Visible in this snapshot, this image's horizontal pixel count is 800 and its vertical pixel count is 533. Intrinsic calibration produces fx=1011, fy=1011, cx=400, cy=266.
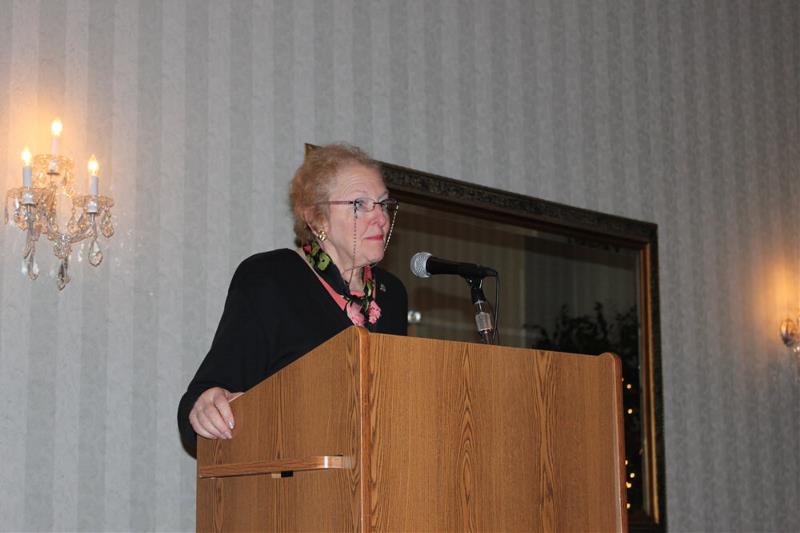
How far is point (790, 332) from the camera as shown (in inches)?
206

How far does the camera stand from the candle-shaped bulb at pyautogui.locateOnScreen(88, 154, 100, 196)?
2891 mm

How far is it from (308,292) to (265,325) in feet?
0.45


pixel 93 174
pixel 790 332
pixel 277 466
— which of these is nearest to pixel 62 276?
pixel 93 174

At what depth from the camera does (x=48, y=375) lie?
2.84 meters

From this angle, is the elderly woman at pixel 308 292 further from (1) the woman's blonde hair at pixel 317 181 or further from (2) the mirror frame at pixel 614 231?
(2) the mirror frame at pixel 614 231

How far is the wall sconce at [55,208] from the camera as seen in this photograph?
282 cm

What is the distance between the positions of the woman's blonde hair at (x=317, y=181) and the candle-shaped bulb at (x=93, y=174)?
0.63 m

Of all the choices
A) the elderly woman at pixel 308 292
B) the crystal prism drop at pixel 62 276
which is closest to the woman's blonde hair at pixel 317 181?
the elderly woman at pixel 308 292

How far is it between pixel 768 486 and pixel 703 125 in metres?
1.85

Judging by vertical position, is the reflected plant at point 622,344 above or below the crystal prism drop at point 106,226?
below

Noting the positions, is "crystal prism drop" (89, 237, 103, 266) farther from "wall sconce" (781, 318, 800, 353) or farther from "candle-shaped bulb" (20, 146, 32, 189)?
"wall sconce" (781, 318, 800, 353)

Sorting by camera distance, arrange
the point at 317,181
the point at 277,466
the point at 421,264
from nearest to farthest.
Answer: the point at 277,466 < the point at 421,264 < the point at 317,181

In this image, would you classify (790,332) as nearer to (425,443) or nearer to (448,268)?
(448,268)

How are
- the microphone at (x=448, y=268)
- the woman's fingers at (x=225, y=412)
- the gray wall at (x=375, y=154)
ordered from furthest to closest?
1. the gray wall at (x=375, y=154)
2. the microphone at (x=448, y=268)
3. the woman's fingers at (x=225, y=412)
